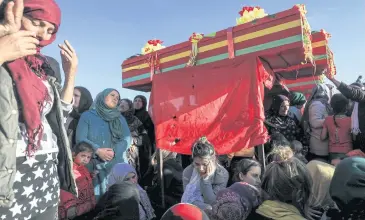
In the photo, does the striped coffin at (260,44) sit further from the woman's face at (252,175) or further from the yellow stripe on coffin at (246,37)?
the woman's face at (252,175)

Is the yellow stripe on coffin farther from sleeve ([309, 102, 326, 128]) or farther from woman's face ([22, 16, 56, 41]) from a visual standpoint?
woman's face ([22, 16, 56, 41])

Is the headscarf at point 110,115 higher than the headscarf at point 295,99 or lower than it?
lower

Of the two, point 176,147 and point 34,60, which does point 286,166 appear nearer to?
point 34,60

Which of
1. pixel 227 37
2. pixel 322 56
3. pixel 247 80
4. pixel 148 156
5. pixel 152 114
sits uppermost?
pixel 227 37

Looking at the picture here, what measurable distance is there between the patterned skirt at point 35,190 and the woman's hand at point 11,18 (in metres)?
0.44

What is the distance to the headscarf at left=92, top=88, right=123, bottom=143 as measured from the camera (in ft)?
12.3

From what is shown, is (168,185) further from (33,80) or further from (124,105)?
(33,80)

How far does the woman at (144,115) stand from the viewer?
202 inches

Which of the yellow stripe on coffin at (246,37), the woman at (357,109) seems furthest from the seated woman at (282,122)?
the yellow stripe on coffin at (246,37)

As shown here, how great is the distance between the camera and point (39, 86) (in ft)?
4.47

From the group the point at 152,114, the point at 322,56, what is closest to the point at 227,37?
the point at 322,56

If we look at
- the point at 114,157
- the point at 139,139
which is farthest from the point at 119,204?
the point at 139,139

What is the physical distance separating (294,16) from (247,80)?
0.82 meters

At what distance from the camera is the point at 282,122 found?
440 centimetres
